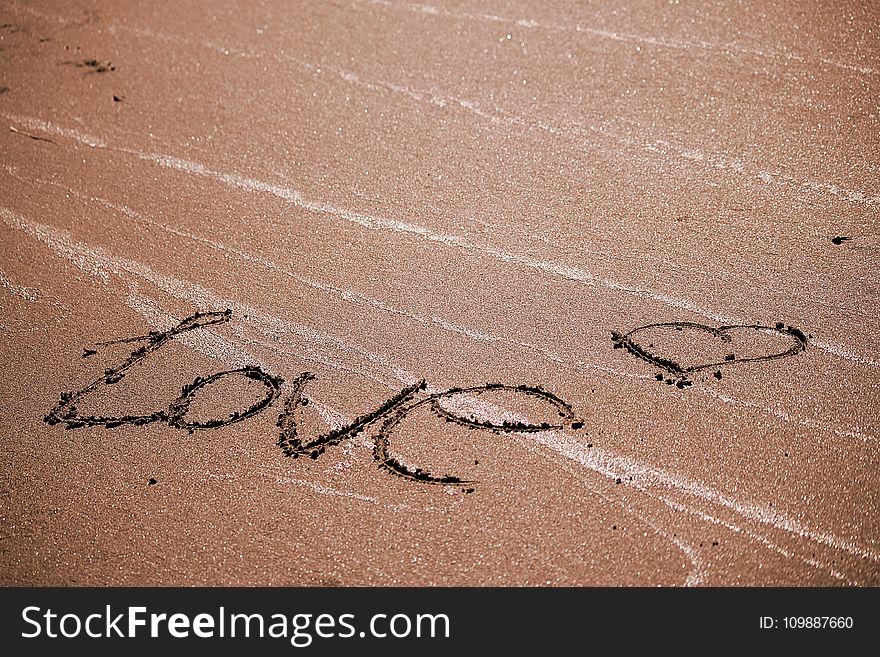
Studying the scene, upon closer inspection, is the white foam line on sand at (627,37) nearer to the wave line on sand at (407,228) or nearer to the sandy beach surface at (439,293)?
the sandy beach surface at (439,293)

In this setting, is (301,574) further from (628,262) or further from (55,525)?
(628,262)

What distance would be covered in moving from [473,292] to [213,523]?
1084 mm

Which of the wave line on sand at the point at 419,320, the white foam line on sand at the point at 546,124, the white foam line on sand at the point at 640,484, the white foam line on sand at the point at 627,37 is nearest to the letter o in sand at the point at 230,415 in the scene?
the wave line on sand at the point at 419,320

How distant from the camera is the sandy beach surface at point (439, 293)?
193 cm

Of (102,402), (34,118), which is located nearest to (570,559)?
(102,402)

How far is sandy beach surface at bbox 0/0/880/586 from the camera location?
6.35 feet

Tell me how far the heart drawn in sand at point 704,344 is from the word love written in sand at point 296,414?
1.07ft

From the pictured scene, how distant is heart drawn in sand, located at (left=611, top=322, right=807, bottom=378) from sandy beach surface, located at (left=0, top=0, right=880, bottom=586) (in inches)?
0.4

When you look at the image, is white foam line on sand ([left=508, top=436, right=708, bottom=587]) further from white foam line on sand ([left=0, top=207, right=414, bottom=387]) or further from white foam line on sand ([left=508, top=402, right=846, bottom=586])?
white foam line on sand ([left=0, top=207, right=414, bottom=387])

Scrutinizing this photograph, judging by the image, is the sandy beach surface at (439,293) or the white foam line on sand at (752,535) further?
the sandy beach surface at (439,293)

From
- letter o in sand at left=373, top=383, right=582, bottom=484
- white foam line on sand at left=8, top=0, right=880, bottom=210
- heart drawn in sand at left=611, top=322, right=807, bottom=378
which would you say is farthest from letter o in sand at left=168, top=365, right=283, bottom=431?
white foam line on sand at left=8, top=0, right=880, bottom=210

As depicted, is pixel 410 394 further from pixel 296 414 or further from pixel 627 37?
pixel 627 37

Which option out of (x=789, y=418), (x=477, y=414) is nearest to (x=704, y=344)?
(x=789, y=418)

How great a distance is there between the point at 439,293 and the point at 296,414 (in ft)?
2.13
